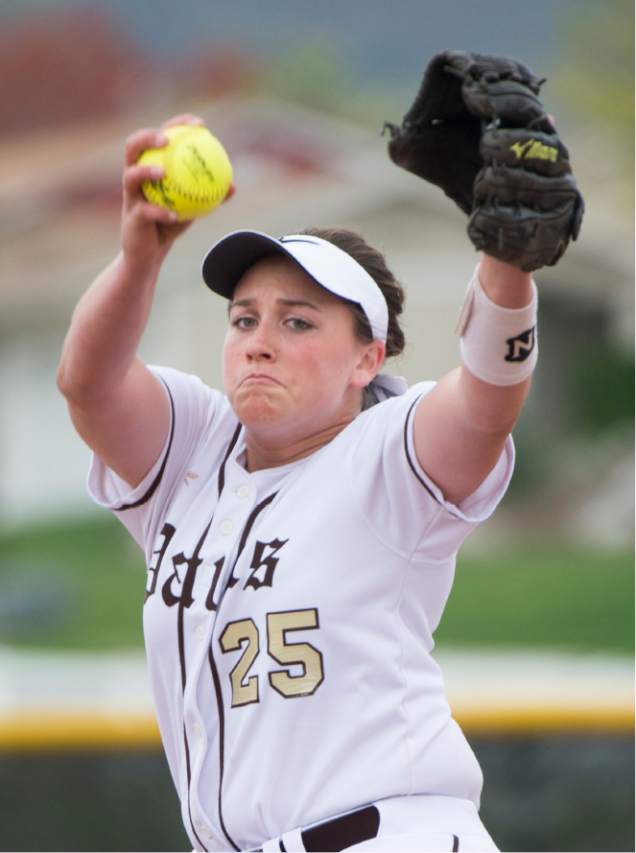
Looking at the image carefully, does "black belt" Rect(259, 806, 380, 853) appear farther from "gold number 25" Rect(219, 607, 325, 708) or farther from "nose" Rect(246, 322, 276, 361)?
"nose" Rect(246, 322, 276, 361)

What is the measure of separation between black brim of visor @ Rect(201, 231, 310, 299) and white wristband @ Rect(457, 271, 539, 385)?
0.39m

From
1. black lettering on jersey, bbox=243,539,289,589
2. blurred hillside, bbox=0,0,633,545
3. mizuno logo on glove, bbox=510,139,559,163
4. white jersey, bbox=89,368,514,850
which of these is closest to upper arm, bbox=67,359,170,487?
white jersey, bbox=89,368,514,850

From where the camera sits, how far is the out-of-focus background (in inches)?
234

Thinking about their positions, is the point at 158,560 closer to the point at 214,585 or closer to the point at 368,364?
the point at 214,585

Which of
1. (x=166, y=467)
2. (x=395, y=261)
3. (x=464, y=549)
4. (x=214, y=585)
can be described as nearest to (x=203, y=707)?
(x=214, y=585)

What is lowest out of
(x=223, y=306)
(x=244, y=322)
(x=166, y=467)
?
(x=166, y=467)

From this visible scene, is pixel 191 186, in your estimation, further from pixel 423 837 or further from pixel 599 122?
pixel 599 122

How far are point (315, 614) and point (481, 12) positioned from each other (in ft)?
274

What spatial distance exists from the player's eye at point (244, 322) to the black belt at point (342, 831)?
2.63ft

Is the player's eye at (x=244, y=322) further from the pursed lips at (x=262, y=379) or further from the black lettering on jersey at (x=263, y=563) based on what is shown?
the black lettering on jersey at (x=263, y=563)

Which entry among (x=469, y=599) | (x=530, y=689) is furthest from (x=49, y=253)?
(x=530, y=689)

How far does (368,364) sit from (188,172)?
0.45 meters

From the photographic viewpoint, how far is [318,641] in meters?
2.54

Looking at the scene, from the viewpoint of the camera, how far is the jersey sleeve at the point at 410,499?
2.56 metres
